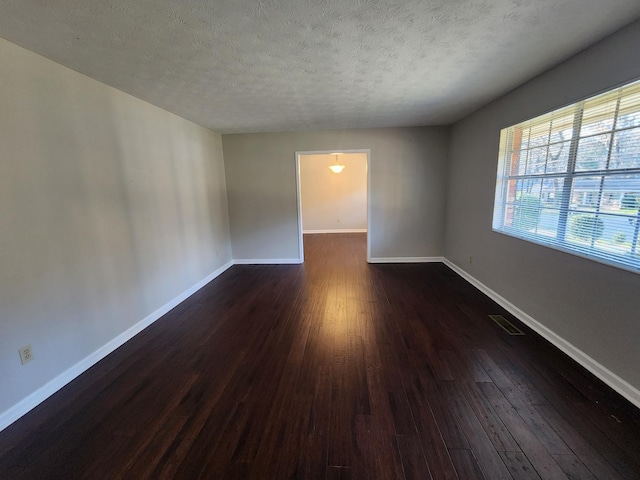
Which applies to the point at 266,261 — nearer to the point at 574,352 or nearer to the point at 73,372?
the point at 73,372

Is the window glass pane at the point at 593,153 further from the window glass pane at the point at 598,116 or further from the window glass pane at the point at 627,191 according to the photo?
the window glass pane at the point at 627,191

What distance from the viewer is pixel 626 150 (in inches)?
70.5

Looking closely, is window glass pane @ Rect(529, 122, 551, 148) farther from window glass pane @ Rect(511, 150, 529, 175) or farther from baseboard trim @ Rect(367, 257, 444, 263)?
baseboard trim @ Rect(367, 257, 444, 263)

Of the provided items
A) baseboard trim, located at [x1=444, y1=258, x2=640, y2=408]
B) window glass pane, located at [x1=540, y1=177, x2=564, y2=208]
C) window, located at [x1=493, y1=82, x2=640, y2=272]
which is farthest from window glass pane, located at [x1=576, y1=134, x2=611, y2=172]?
baseboard trim, located at [x1=444, y1=258, x2=640, y2=408]

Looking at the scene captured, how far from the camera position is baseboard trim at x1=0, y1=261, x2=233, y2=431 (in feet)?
5.68

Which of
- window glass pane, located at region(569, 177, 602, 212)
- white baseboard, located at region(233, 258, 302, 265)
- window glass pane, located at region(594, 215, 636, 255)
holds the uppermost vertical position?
window glass pane, located at region(569, 177, 602, 212)

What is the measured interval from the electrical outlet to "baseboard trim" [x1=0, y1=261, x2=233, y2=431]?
9.7 inches

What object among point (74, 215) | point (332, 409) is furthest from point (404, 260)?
point (74, 215)

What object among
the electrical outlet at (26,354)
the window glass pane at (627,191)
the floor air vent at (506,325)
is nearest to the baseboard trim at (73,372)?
the electrical outlet at (26,354)

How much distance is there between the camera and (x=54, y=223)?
6.50 feet

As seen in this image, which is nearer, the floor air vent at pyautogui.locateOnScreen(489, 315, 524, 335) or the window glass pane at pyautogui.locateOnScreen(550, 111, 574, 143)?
the window glass pane at pyautogui.locateOnScreen(550, 111, 574, 143)

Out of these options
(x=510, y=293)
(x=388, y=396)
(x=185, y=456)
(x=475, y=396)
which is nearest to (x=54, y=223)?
(x=185, y=456)

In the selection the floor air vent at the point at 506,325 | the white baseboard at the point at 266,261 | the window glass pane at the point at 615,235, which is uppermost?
the window glass pane at the point at 615,235

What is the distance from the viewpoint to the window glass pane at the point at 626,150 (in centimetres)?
173
